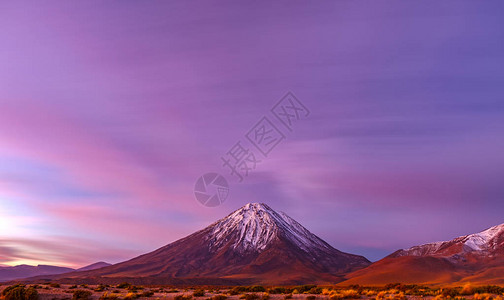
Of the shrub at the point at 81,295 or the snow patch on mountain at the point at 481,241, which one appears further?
the snow patch on mountain at the point at 481,241

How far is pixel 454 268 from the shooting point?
143m

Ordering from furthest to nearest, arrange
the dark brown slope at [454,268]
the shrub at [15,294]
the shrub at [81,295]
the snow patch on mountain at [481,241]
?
the snow patch on mountain at [481,241]
the dark brown slope at [454,268]
the shrub at [81,295]
the shrub at [15,294]

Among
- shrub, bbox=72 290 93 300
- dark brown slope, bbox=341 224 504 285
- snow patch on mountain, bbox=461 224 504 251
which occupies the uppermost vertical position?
snow patch on mountain, bbox=461 224 504 251

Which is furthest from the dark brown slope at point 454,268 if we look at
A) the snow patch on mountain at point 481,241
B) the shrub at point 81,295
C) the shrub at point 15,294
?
the shrub at point 15,294

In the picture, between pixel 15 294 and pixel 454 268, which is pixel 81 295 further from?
pixel 454 268

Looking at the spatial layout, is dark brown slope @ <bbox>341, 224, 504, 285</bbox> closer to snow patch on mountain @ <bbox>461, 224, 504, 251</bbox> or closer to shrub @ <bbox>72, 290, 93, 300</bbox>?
snow patch on mountain @ <bbox>461, 224, 504, 251</bbox>

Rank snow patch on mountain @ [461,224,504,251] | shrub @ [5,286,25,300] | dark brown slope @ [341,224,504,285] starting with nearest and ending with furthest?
1. shrub @ [5,286,25,300]
2. dark brown slope @ [341,224,504,285]
3. snow patch on mountain @ [461,224,504,251]

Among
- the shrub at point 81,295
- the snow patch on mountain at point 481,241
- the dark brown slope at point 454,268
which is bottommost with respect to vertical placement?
the shrub at point 81,295

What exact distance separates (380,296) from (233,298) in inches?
467

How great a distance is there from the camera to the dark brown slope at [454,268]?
123 metres

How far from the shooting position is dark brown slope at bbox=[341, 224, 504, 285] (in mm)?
122688

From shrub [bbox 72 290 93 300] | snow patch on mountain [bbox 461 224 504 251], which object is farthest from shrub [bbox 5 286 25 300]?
snow patch on mountain [bbox 461 224 504 251]

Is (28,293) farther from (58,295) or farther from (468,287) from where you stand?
(468,287)

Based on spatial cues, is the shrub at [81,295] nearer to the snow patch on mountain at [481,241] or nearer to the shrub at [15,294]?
the shrub at [15,294]
